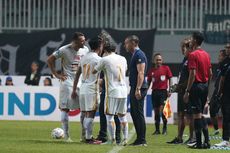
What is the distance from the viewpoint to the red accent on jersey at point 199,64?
15295mm

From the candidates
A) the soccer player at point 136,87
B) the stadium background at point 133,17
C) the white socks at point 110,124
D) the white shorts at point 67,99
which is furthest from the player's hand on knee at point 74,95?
the stadium background at point 133,17

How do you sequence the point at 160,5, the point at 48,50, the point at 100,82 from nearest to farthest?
the point at 100,82
the point at 48,50
the point at 160,5

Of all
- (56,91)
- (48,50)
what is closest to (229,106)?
(56,91)

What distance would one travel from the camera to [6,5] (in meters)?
33.8

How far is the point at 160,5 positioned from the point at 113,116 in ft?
59.1

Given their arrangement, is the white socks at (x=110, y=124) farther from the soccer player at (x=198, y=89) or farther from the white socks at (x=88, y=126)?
the soccer player at (x=198, y=89)

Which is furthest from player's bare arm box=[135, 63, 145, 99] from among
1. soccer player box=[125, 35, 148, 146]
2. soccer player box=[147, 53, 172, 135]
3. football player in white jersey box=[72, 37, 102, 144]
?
soccer player box=[147, 53, 172, 135]

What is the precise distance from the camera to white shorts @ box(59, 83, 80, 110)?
16.6 m

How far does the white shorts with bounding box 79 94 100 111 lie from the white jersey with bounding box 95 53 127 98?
13.7 inches

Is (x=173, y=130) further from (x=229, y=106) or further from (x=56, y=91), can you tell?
(x=229, y=106)

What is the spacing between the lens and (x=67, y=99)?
16609 millimetres

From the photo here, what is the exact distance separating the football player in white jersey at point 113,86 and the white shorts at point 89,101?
0.32m

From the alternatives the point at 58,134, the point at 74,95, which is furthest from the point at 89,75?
the point at 58,134

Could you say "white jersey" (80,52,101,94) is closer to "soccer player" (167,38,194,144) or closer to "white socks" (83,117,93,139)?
"white socks" (83,117,93,139)
